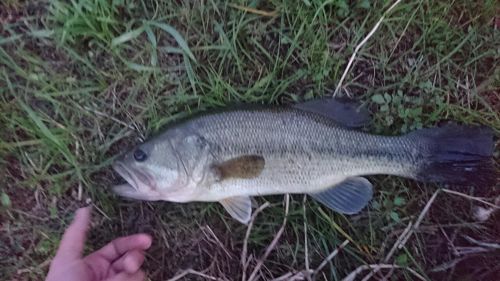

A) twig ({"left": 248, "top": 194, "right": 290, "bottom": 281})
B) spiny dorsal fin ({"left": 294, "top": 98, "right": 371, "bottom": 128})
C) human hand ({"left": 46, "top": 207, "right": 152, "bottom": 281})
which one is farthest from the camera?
twig ({"left": 248, "top": 194, "right": 290, "bottom": 281})

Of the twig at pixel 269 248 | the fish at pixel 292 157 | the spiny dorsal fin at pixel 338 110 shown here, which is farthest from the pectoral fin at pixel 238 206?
the spiny dorsal fin at pixel 338 110

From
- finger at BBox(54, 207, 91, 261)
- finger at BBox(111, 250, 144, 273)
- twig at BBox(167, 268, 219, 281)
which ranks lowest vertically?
twig at BBox(167, 268, 219, 281)

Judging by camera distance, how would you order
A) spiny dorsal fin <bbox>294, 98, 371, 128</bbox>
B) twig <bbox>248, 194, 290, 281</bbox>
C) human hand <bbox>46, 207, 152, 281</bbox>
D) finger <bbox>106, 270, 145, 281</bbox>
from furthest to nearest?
1. twig <bbox>248, 194, 290, 281</bbox>
2. spiny dorsal fin <bbox>294, 98, 371, 128</bbox>
3. finger <bbox>106, 270, 145, 281</bbox>
4. human hand <bbox>46, 207, 152, 281</bbox>

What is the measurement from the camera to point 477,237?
3744mm

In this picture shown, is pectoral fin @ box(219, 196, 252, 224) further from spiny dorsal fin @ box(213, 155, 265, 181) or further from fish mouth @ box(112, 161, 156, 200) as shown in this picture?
fish mouth @ box(112, 161, 156, 200)

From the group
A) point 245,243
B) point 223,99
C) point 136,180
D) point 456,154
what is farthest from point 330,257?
point 136,180

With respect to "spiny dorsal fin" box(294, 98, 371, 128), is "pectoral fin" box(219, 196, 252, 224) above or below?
below

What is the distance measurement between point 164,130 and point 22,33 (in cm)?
98

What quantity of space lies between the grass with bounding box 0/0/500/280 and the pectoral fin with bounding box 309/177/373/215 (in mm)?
149

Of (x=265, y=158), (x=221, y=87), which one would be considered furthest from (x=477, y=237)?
(x=221, y=87)

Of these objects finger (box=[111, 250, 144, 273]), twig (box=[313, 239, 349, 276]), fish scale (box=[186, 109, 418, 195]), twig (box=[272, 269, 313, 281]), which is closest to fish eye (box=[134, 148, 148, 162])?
fish scale (box=[186, 109, 418, 195])

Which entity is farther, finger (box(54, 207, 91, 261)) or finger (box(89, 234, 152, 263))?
finger (box(89, 234, 152, 263))

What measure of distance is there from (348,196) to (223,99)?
85 centimetres

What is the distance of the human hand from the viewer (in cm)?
327
